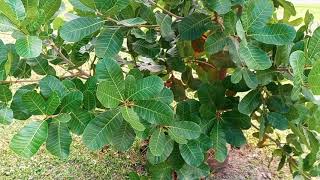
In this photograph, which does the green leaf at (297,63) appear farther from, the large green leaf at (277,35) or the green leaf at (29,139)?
the green leaf at (29,139)

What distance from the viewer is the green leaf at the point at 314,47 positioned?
1300 millimetres

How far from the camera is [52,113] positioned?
3.82 feet

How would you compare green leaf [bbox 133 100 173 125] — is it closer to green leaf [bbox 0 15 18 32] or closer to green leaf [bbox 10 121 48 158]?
green leaf [bbox 10 121 48 158]

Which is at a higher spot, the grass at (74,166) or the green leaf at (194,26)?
the green leaf at (194,26)

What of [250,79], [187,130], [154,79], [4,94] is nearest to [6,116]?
[4,94]

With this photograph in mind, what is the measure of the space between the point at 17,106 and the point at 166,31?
23.5 inches

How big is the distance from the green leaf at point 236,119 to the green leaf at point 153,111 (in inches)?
22.1

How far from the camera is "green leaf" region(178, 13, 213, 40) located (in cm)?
161

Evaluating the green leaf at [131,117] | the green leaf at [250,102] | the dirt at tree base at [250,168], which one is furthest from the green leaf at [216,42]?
the dirt at tree base at [250,168]

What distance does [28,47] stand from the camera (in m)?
1.11

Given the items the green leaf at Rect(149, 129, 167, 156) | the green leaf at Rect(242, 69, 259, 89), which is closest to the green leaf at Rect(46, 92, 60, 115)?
the green leaf at Rect(149, 129, 167, 156)

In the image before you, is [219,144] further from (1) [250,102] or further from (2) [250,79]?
(2) [250,79]

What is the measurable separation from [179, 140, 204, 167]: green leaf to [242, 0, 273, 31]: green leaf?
489 mm

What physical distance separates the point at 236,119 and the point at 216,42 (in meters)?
0.39
